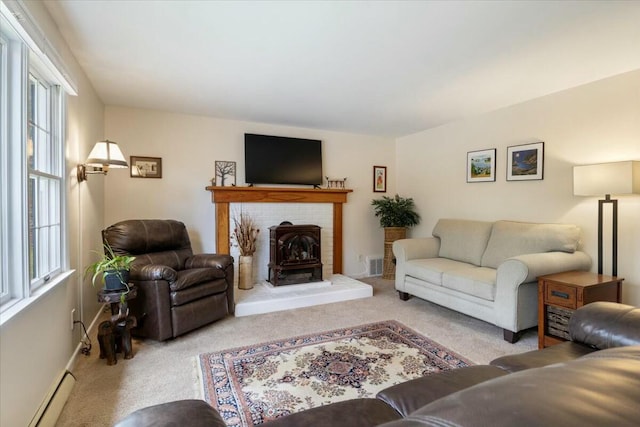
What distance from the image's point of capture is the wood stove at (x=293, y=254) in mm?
4215

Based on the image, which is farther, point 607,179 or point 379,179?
point 379,179

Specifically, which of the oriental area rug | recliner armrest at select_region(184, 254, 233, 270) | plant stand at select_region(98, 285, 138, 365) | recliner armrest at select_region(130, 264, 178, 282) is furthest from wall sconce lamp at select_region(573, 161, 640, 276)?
plant stand at select_region(98, 285, 138, 365)

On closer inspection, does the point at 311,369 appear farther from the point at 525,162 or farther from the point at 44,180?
the point at 525,162

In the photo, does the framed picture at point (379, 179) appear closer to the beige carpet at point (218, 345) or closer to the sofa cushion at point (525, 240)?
the beige carpet at point (218, 345)

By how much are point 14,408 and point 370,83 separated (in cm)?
330

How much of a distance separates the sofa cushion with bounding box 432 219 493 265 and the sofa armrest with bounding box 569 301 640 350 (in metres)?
2.29

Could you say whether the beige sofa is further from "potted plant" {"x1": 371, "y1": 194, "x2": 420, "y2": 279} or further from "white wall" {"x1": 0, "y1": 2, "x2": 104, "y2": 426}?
"white wall" {"x1": 0, "y1": 2, "x2": 104, "y2": 426}

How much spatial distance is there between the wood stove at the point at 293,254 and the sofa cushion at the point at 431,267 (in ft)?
4.10

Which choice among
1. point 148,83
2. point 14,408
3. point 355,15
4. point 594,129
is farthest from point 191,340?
point 594,129

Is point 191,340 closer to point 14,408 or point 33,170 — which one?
point 14,408

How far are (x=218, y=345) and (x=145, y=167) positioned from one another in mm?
2510

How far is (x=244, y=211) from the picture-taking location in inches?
176

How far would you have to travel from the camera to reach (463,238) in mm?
4035

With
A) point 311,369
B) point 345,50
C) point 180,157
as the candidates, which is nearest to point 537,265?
point 311,369
